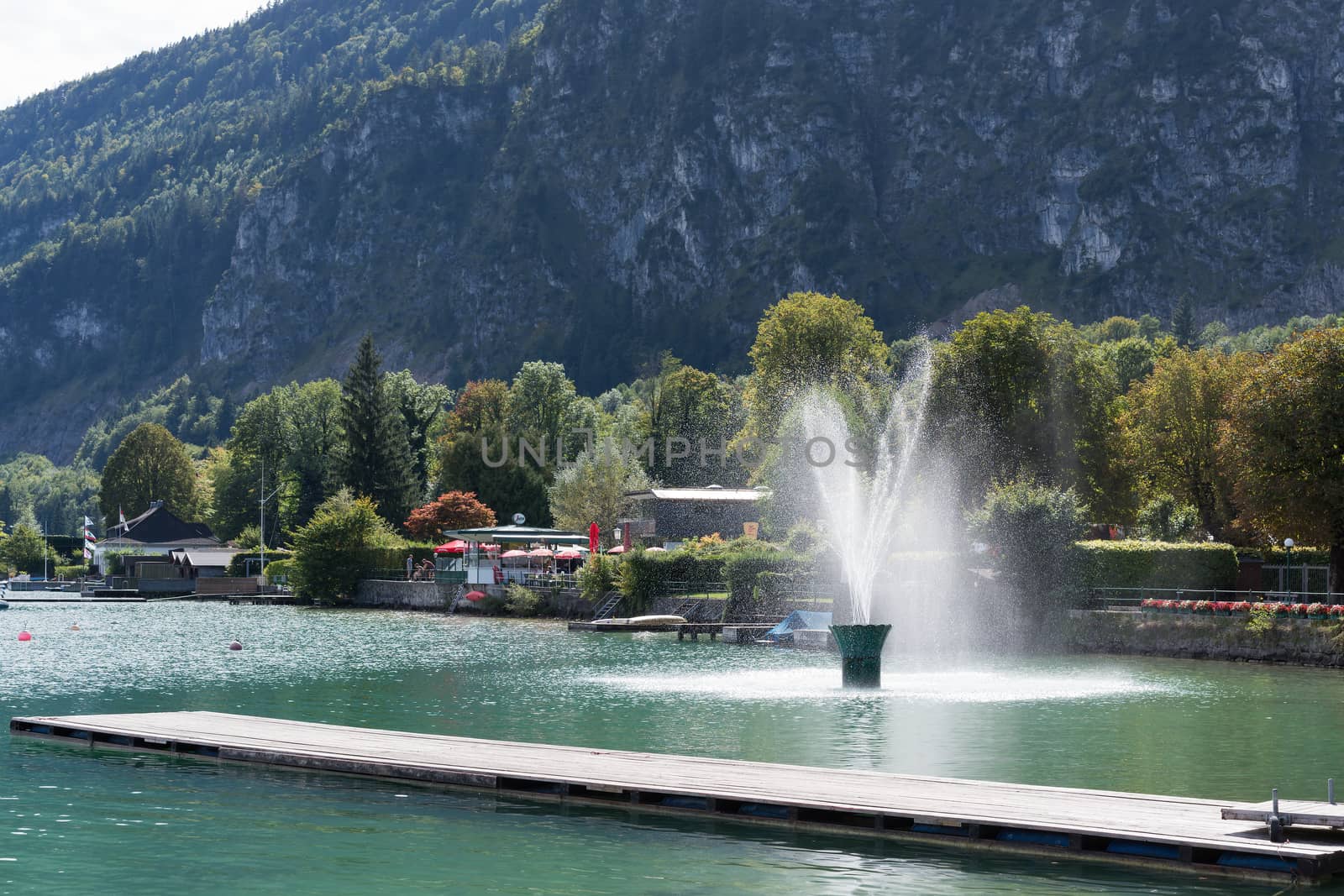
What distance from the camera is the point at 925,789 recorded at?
87.2 ft

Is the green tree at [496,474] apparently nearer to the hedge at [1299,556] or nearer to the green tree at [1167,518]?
the green tree at [1167,518]

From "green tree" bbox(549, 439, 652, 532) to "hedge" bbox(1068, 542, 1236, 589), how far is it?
56611mm

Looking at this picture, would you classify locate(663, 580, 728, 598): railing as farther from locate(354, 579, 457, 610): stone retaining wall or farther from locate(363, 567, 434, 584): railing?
locate(363, 567, 434, 584): railing

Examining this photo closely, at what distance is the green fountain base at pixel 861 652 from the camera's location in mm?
46594

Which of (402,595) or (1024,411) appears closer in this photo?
(1024,411)

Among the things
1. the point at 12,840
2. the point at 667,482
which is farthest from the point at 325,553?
the point at 12,840

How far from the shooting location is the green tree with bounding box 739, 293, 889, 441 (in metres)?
111

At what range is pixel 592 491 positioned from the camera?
12394 cm

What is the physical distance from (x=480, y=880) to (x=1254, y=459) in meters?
48.8

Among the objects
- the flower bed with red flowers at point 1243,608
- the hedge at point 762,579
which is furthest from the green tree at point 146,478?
the flower bed with red flowers at point 1243,608

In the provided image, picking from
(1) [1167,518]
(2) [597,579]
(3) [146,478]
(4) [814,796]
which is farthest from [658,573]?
(3) [146,478]

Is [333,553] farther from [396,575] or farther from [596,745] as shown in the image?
[596,745]

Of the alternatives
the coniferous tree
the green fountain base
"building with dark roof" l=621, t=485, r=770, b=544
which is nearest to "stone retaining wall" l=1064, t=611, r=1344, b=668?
the green fountain base

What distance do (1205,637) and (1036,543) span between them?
9476 mm
